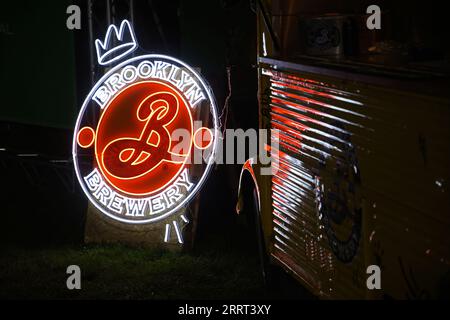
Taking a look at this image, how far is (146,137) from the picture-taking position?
7.95 meters

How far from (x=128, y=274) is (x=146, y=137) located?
1.43 m

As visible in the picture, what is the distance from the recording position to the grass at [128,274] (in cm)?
695

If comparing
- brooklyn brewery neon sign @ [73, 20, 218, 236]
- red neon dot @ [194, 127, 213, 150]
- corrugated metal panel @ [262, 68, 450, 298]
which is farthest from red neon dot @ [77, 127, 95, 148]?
corrugated metal panel @ [262, 68, 450, 298]

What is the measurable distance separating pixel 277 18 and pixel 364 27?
0.71 meters

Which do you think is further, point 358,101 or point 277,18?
point 277,18

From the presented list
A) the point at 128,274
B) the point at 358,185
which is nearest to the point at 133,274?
the point at 128,274

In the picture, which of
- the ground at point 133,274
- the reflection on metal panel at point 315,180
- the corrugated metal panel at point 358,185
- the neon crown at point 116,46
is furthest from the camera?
the neon crown at point 116,46

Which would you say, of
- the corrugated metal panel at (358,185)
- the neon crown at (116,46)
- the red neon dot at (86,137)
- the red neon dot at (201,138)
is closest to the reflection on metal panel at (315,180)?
the corrugated metal panel at (358,185)

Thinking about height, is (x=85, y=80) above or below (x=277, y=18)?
below

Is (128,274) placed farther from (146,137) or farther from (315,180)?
(315,180)

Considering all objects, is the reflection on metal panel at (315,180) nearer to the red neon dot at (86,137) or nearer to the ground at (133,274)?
the ground at (133,274)

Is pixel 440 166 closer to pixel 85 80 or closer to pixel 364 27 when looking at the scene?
pixel 364 27

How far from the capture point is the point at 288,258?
6.17 metres
